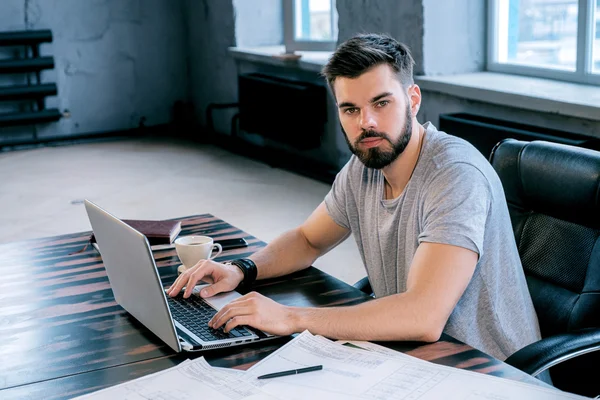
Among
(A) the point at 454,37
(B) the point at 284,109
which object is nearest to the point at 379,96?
(A) the point at 454,37

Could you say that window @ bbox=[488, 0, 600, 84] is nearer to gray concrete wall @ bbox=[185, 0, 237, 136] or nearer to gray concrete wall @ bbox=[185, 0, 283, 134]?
gray concrete wall @ bbox=[185, 0, 283, 134]

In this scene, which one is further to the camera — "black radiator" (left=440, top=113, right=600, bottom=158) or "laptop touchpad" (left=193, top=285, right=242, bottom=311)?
"black radiator" (left=440, top=113, right=600, bottom=158)

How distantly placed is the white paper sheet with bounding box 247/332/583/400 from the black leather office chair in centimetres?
41

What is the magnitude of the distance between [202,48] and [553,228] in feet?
21.4

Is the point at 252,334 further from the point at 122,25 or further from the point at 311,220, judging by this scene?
the point at 122,25

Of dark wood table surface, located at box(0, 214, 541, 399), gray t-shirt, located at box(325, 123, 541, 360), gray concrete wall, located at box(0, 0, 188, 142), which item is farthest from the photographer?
gray concrete wall, located at box(0, 0, 188, 142)

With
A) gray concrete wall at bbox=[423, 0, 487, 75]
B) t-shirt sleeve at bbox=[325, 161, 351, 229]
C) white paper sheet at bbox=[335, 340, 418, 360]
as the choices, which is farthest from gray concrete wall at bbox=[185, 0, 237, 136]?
white paper sheet at bbox=[335, 340, 418, 360]

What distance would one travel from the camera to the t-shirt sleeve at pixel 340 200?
1950mm

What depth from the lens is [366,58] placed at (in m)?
1.72

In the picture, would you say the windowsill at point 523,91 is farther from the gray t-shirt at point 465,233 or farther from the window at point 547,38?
the gray t-shirt at point 465,233

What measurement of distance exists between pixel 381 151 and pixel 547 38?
2.80m

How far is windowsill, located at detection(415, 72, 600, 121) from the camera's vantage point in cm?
350

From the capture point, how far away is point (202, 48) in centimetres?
797

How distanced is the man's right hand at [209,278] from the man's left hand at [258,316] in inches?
7.7
